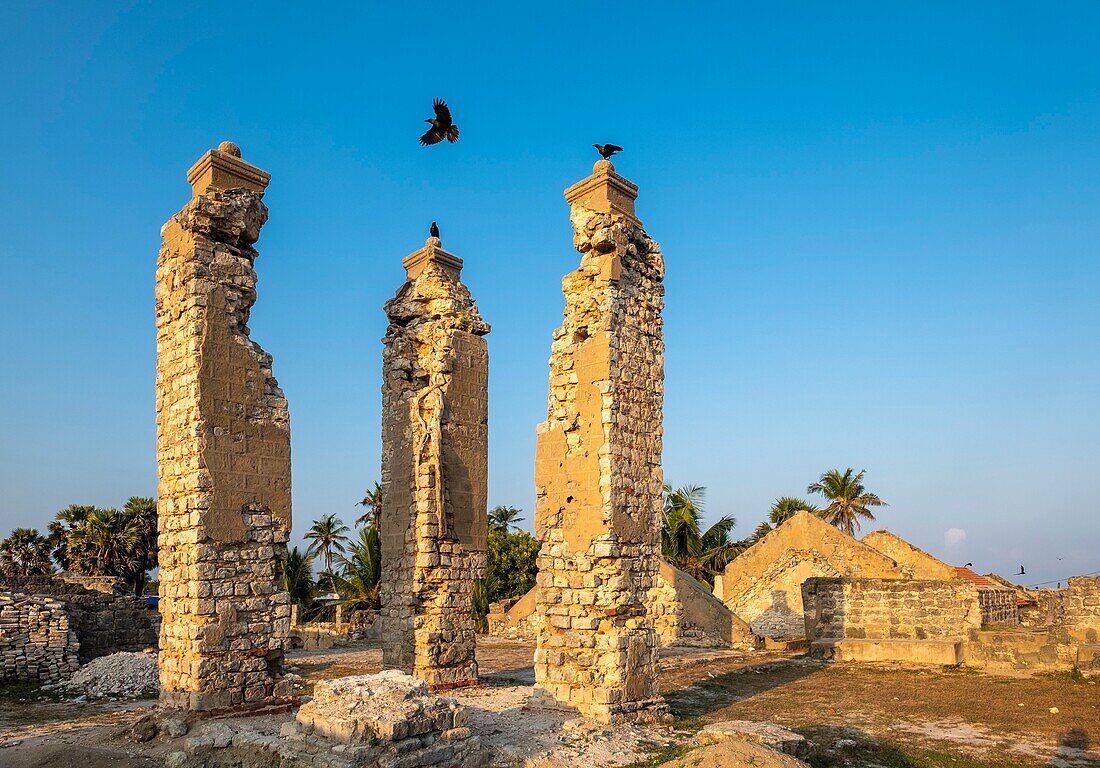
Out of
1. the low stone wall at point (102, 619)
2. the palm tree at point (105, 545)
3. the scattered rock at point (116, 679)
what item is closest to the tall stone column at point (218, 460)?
the scattered rock at point (116, 679)

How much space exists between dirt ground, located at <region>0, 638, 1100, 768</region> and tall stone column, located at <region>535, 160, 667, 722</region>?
2.13ft

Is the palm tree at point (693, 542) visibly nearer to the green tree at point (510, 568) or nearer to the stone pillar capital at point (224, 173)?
the green tree at point (510, 568)

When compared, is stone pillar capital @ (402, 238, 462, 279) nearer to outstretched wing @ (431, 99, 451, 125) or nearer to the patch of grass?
outstretched wing @ (431, 99, 451, 125)

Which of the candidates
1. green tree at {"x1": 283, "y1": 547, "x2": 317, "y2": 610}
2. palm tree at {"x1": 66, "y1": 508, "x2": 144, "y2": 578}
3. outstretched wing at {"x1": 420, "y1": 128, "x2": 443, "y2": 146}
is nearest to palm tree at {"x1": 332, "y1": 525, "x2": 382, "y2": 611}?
green tree at {"x1": 283, "y1": 547, "x2": 317, "y2": 610}

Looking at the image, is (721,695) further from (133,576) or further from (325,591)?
(133,576)

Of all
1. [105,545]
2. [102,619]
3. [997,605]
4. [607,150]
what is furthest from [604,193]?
[105,545]

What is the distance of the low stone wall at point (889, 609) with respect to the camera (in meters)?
17.2

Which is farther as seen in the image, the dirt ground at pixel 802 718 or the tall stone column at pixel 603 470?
the tall stone column at pixel 603 470

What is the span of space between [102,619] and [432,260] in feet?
35.3

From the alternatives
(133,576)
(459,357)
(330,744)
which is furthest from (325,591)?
(330,744)

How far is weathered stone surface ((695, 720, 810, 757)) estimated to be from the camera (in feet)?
25.6

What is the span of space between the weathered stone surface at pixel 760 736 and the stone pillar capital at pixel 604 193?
6186 mm

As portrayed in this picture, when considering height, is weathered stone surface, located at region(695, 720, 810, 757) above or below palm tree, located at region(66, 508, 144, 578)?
below

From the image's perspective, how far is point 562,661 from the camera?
9992 millimetres
